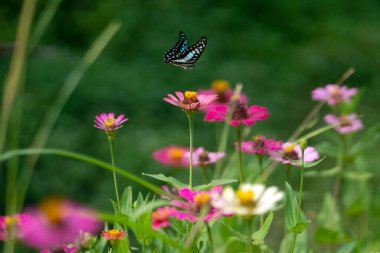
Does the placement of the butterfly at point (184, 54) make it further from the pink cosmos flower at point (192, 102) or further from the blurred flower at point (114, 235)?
the blurred flower at point (114, 235)

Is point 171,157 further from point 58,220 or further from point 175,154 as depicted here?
point 58,220

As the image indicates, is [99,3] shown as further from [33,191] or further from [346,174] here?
[346,174]

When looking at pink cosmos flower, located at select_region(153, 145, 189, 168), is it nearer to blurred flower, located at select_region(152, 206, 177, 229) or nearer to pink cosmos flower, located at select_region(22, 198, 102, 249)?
blurred flower, located at select_region(152, 206, 177, 229)

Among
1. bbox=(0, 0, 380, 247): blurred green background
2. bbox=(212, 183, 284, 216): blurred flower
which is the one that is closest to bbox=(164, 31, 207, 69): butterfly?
bbox=(212, 183, 284, 216): blurred flower

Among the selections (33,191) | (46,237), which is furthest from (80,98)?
(46,237)

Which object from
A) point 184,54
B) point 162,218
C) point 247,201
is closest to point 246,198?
point 247,201

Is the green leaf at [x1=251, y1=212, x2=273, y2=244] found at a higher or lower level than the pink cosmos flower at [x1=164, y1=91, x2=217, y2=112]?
lower
